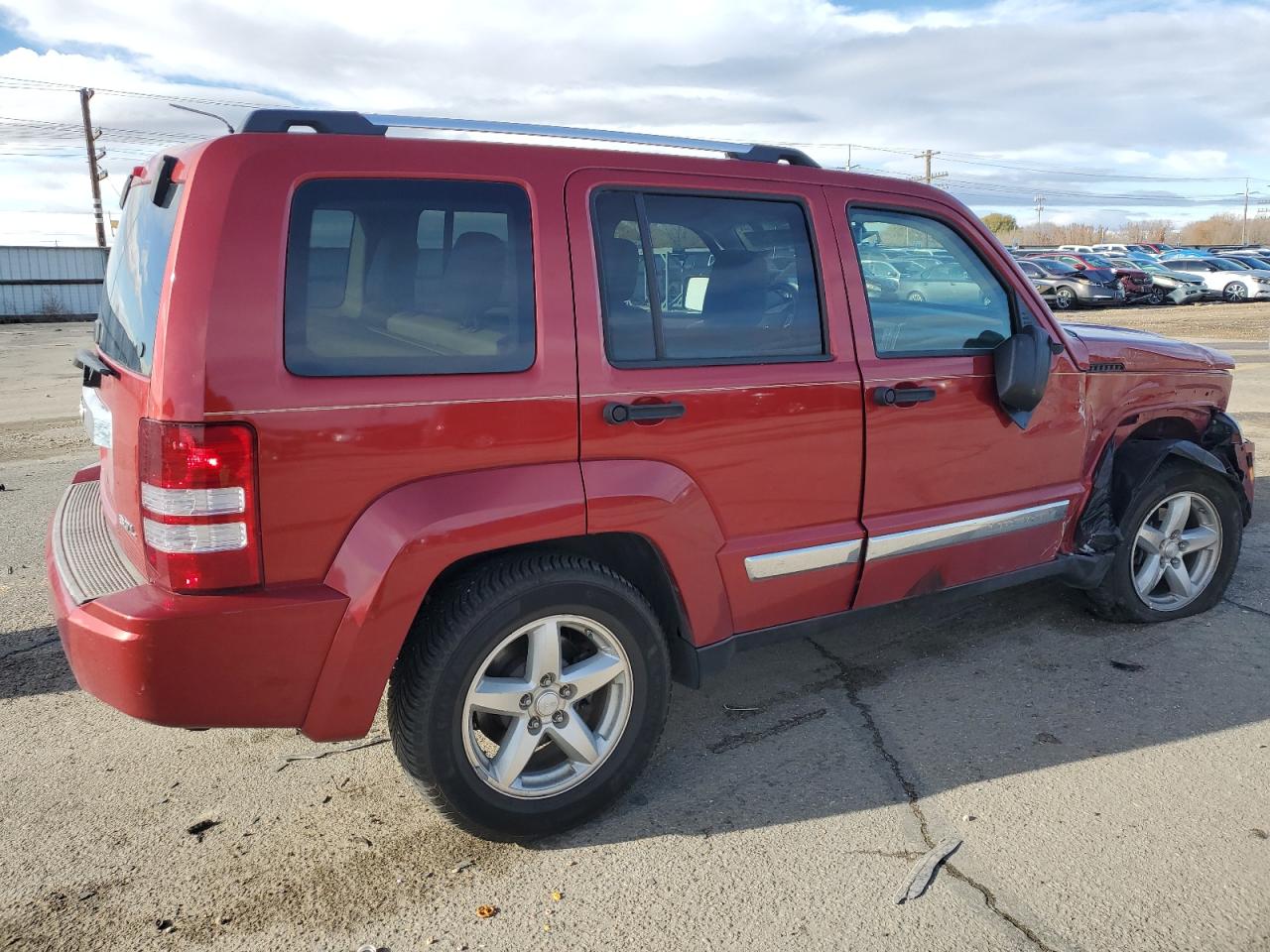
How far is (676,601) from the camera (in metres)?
3.04

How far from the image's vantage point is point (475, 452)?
8.61ft

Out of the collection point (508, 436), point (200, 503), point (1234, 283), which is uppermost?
point (1234, 283)

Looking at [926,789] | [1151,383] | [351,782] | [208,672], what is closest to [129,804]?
[351,782]

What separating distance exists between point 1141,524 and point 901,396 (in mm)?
1645

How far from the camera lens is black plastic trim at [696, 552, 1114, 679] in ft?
10.4

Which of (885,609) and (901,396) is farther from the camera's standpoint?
(885,609)

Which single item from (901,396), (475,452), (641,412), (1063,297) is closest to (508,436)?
(475,452)

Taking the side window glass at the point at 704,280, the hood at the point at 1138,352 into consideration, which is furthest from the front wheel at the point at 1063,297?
the side window glass at the point at 704,280

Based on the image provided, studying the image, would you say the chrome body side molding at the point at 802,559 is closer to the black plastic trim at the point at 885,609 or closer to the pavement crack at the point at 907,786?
the black plastic trim at the point at 885,609

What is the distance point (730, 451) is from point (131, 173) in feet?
6.95

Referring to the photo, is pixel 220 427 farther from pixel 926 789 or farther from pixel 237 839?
pixel 926 789

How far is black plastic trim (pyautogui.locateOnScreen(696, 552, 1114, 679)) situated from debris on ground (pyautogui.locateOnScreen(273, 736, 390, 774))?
1.21 meters

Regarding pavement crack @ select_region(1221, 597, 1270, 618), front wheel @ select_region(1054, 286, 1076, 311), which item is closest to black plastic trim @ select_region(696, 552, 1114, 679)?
pavement crack @ select_region(1221, 597, 1270, 618)

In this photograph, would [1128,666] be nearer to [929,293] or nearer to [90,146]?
[929,293]
